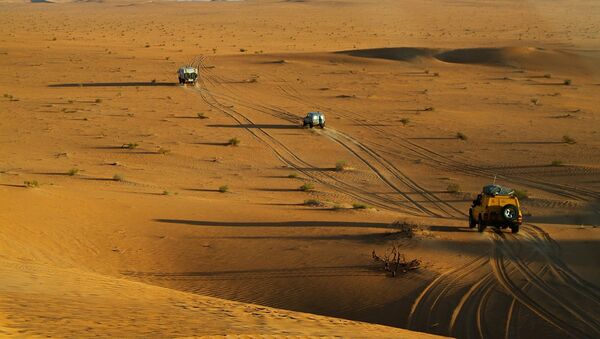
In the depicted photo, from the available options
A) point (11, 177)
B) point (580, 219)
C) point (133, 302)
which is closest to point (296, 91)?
point (11, 177)

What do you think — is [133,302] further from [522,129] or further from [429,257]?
[522,129]

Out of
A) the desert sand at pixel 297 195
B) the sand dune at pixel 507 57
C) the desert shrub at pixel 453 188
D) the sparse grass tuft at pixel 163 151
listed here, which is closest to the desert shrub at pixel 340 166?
Result: the desert sand at pixel 297 195

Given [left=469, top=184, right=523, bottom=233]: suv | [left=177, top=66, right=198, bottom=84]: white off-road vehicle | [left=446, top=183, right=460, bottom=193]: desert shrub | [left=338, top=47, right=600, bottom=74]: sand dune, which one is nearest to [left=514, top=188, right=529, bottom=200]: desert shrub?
[left=446, top=183, right=460, bottom=193]: desert shrub

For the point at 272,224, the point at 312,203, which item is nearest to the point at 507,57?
the point at 312,203

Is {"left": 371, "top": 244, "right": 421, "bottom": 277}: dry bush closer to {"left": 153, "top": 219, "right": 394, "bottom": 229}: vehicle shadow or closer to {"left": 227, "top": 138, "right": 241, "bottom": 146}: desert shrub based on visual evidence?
{"left": 153, "top": 219, "right": 394, "bottom": 229}: vehicle shadow

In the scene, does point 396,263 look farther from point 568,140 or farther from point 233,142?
point 568,140

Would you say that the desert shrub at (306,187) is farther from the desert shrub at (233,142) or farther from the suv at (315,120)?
the suv at (315,120)

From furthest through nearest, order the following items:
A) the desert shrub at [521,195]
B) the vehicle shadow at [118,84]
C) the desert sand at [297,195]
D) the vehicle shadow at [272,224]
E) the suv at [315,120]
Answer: the vehicle shadow at [118,84] → the suv at [315,120] → the desert shrub at [521,195] → the vehicle shadow at [272,224] → the desert sand at [297,195]
